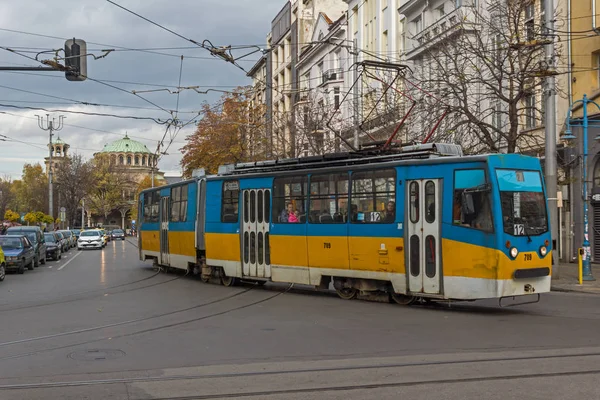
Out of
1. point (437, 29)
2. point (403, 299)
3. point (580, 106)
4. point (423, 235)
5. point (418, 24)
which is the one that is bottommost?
point (403, 299)

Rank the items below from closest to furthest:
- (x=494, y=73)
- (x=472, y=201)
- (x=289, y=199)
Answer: (x=472, y=201)
(x=289, y=199)
(x=494, y=73)

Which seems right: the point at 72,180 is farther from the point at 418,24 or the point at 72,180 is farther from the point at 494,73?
the point at 494,73

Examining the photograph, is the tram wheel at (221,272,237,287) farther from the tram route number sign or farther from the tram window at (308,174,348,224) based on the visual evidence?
the tram route number sign

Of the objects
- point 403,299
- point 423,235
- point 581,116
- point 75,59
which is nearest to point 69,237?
point 75,59

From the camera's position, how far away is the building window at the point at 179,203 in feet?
74.7

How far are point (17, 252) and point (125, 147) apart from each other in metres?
120

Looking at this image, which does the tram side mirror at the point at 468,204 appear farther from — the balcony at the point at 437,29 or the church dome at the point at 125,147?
the church dome at the point at 125,147

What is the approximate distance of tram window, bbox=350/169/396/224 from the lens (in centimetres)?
1491

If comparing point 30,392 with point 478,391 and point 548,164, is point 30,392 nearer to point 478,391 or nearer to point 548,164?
point 478,391

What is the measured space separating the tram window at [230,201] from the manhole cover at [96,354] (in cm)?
960

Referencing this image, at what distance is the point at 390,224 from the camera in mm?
14875

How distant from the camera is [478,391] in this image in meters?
7.39

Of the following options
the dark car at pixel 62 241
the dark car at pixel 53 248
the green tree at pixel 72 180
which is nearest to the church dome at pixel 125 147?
the green tree at pixel 72 180

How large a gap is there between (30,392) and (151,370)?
1535 millimetres
